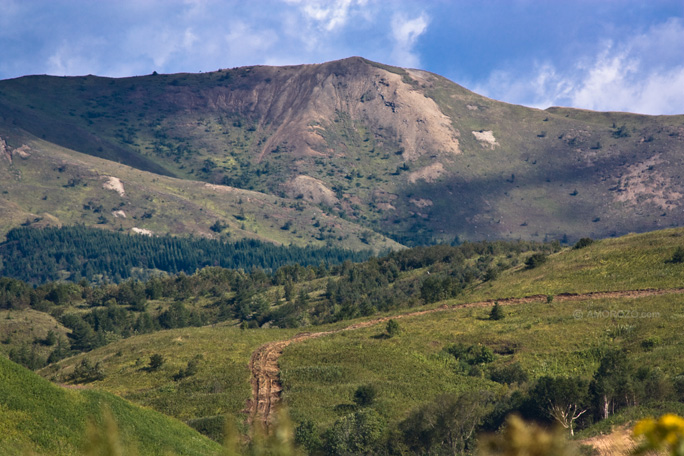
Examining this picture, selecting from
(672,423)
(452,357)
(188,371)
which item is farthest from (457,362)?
→ (672,423)

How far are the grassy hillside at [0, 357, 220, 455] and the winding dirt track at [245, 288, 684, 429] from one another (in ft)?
26.1

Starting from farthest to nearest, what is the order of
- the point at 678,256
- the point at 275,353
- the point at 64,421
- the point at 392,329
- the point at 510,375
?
the point at 678,256 → the point at 392,329 → the point at 275,353 → the point at 510,375 → the point at 64,421

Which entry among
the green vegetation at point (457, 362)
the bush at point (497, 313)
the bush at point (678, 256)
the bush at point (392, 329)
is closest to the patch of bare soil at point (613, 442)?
the green vegetation at point (457, 362)

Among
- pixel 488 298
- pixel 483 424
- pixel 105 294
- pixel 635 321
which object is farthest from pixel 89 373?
pixel 105 294

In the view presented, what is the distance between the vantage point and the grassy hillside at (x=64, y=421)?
27141mm

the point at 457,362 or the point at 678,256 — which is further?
the point at 678,256

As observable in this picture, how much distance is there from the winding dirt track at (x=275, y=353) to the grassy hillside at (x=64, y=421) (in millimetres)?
7963

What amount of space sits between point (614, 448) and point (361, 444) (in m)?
16.4

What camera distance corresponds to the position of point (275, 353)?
222 ft

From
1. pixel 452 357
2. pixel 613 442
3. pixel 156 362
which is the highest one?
pixel 613 442

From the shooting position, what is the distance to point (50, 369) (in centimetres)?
7338

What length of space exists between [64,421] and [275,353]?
38240 millimetres

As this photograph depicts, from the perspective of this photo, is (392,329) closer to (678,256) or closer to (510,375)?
(510,375)

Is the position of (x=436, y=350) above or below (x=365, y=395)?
above
